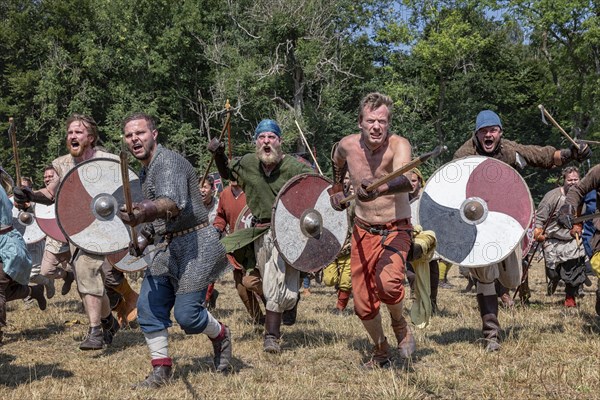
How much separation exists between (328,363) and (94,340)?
5.74 feet

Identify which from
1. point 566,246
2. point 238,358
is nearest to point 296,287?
point 238,358

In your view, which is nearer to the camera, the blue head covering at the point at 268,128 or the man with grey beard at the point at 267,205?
the man with grey beard at the point at 267,205

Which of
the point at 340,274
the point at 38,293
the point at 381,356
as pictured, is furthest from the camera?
the point at 340,274

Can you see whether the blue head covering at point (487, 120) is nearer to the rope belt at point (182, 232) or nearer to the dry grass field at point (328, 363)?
the dry grass field at point (328, 363)

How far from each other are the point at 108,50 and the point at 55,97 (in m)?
3.01

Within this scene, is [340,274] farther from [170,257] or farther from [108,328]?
[170,257]

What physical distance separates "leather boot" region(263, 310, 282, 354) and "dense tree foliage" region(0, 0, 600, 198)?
21871mm

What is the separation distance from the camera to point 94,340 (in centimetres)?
518

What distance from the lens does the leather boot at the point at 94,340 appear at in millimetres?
5145

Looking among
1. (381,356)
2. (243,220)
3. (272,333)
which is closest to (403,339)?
(381,356)

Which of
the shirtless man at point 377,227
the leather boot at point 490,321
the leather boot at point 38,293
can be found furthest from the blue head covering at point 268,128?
the leather boot at point 38,293

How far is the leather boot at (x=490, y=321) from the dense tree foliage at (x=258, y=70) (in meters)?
22.1

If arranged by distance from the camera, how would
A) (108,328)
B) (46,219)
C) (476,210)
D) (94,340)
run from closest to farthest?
(476,210) → (94,340) → (108,328) → (46,219)

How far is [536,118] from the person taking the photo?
31.2 meters
